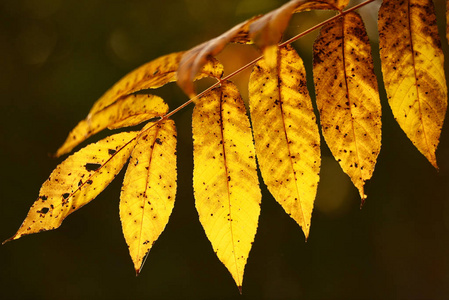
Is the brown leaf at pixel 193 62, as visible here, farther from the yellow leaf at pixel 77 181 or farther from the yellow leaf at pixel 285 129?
the yellow leaf at pixel 77 181

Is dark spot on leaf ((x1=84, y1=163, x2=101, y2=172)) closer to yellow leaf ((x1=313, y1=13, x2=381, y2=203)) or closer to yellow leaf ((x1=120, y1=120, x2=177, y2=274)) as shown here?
yellow leaf ((x1=120, y1=120, x2=177, y2=274))

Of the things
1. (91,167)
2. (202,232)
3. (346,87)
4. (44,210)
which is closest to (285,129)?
(346,87)

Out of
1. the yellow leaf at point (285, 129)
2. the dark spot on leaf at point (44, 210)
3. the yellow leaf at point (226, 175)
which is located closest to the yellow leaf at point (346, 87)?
→ the yellow leaf at point (285, 129)

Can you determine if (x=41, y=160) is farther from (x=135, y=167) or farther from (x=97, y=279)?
(x=135, y=167)

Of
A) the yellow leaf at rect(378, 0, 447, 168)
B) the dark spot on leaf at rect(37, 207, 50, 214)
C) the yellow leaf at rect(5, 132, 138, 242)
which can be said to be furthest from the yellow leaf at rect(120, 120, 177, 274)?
the yellow leaf at rect(378, 0, 447, 168)

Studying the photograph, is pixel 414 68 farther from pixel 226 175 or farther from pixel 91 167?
pixel 91 167

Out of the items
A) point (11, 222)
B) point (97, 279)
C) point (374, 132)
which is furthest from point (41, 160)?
point (374, 132)
